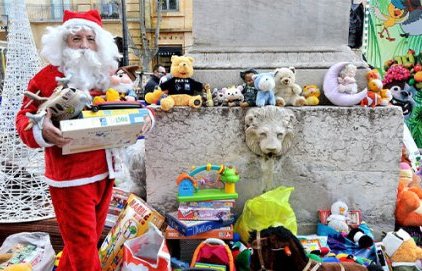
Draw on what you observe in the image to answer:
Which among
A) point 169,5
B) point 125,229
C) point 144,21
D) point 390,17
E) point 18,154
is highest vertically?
point 169,5

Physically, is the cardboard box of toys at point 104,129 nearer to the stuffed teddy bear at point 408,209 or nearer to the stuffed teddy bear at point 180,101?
the stuffed teddy bear at point 180,101

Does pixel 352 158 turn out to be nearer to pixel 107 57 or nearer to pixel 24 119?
pixel 107 57

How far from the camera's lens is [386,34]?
648 cm

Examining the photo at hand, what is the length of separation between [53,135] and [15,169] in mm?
1657

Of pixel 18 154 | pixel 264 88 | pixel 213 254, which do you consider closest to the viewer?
pixel 213 254

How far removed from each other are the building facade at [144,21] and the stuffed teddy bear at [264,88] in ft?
61.0

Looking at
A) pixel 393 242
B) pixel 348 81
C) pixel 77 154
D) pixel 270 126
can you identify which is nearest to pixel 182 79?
pixel 270 126

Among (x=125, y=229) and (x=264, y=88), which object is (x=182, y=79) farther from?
(x=125, y=229)

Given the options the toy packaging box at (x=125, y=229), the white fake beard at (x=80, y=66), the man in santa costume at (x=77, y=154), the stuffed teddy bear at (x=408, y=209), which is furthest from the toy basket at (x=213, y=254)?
the stuffed teddy bear at (x=408, y=209)

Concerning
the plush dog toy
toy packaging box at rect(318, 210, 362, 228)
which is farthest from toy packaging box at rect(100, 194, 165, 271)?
toy packaging box at rect(318, 210, 362, 228)

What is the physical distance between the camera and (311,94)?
315 centimetres

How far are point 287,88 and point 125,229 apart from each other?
1609mm

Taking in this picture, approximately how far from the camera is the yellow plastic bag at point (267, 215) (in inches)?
113

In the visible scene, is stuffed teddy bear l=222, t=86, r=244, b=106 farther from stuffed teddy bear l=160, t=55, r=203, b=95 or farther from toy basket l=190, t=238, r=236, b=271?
toy basket l=190, t=238, r=236, b=271
